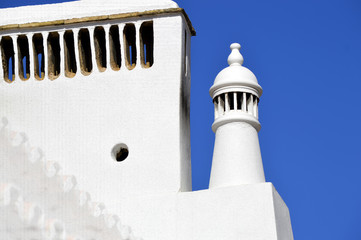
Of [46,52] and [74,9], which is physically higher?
[74,9]

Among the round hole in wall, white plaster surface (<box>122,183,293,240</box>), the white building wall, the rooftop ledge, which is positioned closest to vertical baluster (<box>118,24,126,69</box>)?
the white building wall

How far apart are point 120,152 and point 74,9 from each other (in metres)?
3.63

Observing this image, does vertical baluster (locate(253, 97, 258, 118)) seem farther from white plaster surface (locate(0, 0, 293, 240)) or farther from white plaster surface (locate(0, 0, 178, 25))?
white plaster surface (locate(0, 0, 178, 25))

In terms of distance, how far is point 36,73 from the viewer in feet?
63.4

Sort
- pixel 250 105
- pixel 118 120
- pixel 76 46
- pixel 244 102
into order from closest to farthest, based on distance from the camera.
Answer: pixel 244 102
pixel 250 105
pixel 118 120
pixel 76 46

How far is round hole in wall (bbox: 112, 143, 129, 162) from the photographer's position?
18031 mm

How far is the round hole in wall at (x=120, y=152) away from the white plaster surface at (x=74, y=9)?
308cm

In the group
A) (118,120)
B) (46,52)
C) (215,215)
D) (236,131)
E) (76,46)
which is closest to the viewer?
(215,215)

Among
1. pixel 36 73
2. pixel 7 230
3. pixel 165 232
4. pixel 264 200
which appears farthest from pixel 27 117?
pixel 7 230

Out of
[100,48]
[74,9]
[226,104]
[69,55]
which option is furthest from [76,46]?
[226,104]

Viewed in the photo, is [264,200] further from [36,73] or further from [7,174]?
[36,73]

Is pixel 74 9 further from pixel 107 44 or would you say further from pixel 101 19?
pixel 107 44

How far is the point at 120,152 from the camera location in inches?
717

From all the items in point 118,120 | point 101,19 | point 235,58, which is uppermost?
point 101,19
